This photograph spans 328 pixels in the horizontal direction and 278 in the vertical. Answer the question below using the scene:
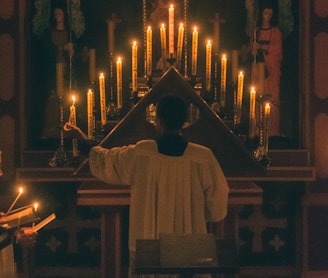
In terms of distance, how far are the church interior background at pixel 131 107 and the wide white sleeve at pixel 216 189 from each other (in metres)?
2.70

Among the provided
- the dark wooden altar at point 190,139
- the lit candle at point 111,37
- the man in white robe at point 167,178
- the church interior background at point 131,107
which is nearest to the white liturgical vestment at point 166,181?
the man in white robe at point 167,178

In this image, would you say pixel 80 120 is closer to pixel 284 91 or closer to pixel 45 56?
pixel 45 56

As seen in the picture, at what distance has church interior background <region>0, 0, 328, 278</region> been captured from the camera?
23.3ft

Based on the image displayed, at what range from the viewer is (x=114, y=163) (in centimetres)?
432

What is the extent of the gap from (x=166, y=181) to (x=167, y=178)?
0.07 ft

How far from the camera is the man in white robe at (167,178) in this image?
429 cm

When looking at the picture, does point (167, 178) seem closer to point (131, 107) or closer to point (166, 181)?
point (166, 181)

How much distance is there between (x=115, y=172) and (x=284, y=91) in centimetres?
348

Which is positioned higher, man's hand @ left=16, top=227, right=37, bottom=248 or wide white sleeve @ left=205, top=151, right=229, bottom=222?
wide white sleeve @ left=205, top=151, right=229, bottom=222

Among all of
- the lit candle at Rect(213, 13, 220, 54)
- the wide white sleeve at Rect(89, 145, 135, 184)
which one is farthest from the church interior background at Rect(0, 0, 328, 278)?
the wide white sleeve at Rect(89, 145, 135, 184)

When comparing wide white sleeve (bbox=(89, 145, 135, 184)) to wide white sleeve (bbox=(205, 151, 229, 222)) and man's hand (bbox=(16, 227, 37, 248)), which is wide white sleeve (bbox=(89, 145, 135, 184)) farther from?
man's hand (bbox=(16, 227, 37, 248))

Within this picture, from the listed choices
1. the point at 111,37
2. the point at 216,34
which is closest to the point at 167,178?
the point at 111,37

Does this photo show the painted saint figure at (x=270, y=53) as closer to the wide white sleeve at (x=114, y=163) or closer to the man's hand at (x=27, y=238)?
the wide white sleeve at (x=114, y=163)

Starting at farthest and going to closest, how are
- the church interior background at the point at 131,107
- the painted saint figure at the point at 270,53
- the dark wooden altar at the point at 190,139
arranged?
the painted saint figure at the point at 270,53 → the church interior background at the point at 131,107 → the dark wooden altar at the point at 190,139
